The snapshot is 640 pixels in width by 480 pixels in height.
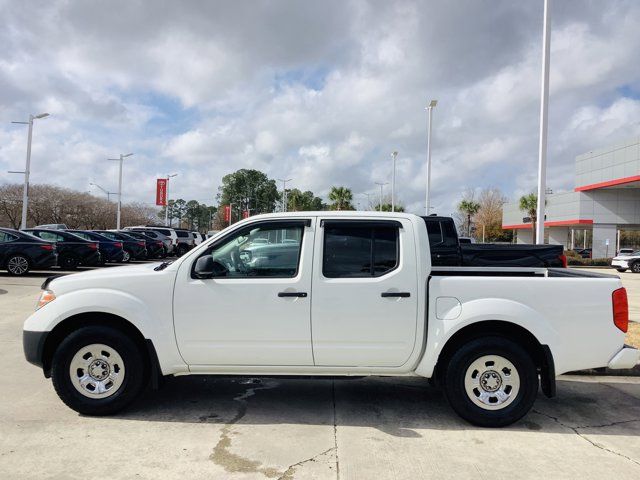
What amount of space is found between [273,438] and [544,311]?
2577 millimetres

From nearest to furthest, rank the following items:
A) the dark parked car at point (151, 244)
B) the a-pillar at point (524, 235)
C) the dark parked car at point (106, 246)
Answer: the dark parked car at point (106, 246), the dark parked car at point (151, 244), the a-pillar at point (524, 235)

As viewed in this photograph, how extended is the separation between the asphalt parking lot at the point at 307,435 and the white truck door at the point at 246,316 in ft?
2.08

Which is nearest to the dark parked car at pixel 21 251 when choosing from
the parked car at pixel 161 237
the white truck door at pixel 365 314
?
the parked car at pixel 161 237

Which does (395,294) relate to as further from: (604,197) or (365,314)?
(604,197)

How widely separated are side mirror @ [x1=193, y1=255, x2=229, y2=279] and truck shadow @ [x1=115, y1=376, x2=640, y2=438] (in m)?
1.33

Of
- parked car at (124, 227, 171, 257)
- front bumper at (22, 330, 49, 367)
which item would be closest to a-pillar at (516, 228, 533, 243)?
parked car at (124, 227, 171, 257)

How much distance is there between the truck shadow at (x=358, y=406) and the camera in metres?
4.78

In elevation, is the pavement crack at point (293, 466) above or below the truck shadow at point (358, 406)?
below

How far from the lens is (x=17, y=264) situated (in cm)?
1592

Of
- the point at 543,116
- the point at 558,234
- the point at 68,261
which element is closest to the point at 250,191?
the point at 558,234

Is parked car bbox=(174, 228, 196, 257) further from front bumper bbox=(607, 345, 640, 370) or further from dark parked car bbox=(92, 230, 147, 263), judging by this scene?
front bumper bbox=(607, 345, 640, 370)

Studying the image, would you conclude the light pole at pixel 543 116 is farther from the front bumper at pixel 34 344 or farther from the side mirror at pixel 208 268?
the front bumper at pixel 34 344

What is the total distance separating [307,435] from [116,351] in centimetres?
187

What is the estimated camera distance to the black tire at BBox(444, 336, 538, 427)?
15.1ft
